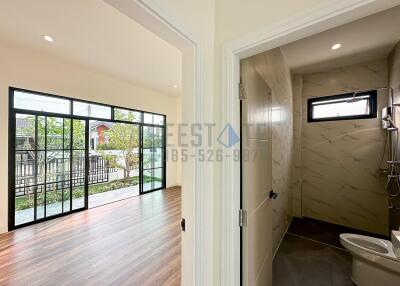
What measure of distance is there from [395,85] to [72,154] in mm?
5467

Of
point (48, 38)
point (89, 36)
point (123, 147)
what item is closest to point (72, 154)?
point (123, 147)

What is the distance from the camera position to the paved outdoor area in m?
3.21

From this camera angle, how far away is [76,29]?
240cm

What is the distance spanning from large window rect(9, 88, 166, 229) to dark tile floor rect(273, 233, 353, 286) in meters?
3.84

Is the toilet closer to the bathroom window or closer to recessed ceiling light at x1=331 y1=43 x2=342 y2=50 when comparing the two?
the bathroom window

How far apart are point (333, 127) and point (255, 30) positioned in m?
3.21


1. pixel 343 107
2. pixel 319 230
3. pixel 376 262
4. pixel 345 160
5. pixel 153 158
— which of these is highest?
pixel 343 107

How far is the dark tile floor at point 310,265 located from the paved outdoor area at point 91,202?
12.6 ft

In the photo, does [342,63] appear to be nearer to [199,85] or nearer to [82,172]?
[199,85]

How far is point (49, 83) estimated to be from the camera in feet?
11.1

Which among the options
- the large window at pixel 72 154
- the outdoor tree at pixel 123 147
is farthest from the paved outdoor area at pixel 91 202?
the outdoor tree at pixel 123 147

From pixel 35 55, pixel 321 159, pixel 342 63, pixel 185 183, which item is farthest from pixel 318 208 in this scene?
pixel 35 55

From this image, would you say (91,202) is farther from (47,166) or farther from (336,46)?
(336,46)

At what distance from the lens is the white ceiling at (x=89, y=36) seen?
6.66ft
